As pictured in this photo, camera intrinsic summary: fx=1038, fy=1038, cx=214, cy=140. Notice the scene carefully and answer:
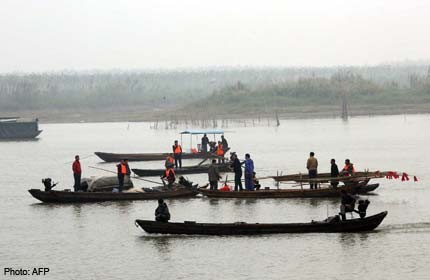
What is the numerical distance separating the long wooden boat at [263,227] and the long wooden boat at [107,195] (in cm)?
652

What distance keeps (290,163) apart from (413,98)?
43.4 meters

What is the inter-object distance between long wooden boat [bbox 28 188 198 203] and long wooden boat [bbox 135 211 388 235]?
6.52m

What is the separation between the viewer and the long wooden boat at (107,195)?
31844 mm

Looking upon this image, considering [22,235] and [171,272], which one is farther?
[22,235]

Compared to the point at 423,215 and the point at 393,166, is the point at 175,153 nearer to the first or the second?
the point at 393,166

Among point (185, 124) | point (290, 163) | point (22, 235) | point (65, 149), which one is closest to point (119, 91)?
point (185, 124)

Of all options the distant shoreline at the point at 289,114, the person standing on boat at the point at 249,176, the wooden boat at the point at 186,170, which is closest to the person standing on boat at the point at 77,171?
the person standing on boat at the point at 249,176

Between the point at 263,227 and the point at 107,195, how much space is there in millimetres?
8487

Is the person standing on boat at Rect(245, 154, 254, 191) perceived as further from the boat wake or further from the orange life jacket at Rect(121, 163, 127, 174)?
the boat wake

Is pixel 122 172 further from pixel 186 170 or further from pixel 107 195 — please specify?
pixel 186 170

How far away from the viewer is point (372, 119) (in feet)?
278

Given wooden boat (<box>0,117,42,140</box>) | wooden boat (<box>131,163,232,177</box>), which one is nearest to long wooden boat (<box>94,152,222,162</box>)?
wooden boat (<box>131,163,232,177</box>)

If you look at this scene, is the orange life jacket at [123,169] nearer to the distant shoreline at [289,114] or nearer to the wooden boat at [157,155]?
the wooden boat at [157,155]

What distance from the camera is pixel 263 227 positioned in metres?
24.8
